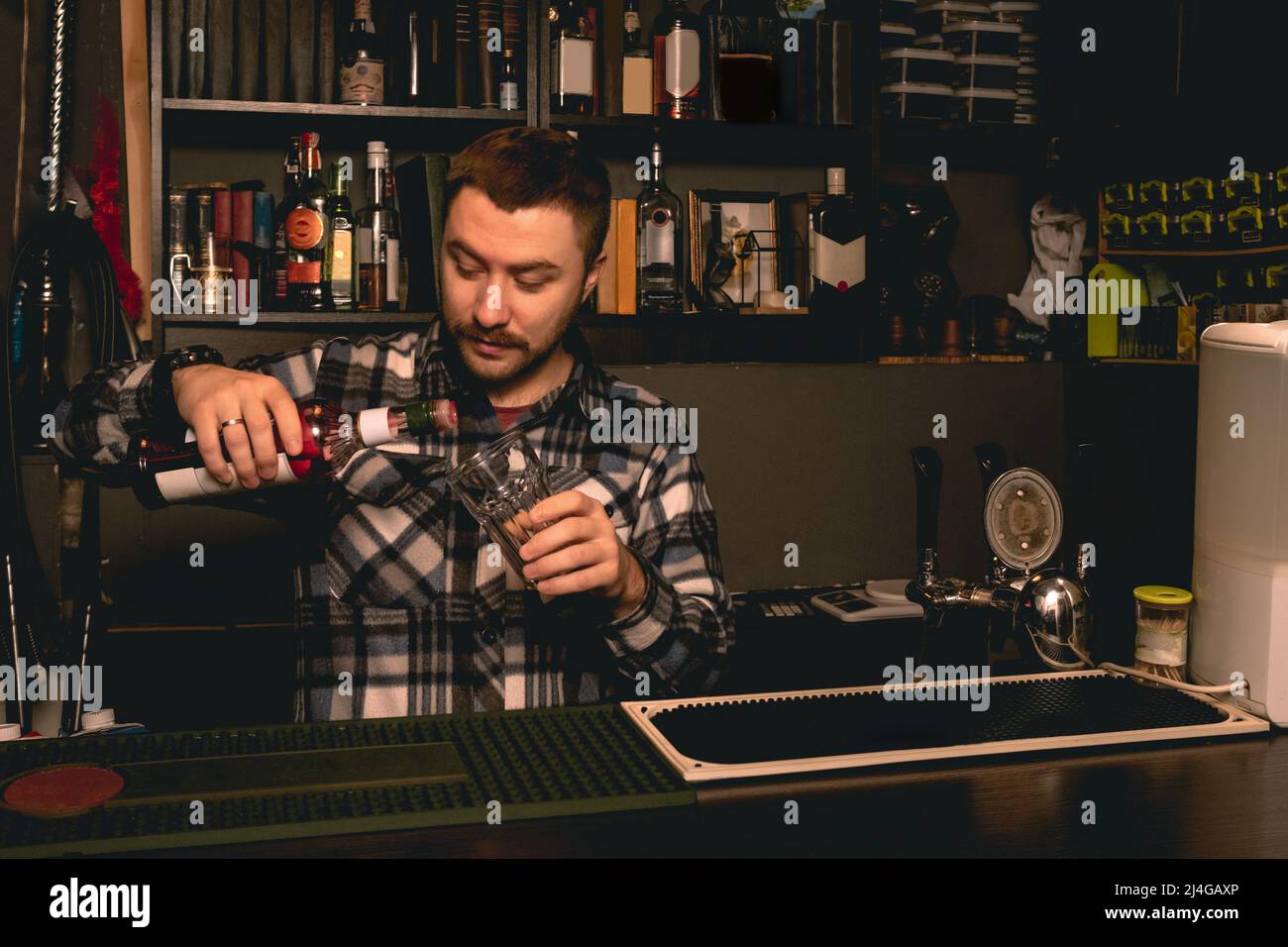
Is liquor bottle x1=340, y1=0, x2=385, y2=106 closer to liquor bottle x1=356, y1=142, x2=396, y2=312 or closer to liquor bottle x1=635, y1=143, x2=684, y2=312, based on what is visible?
liquor bottle x1=356, y1=142, x2=396, y2=312

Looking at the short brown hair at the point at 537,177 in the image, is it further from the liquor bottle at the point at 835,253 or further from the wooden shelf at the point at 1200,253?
the wooden shelf at the point at 1200,253

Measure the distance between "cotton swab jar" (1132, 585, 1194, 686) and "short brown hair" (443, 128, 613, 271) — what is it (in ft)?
2.93

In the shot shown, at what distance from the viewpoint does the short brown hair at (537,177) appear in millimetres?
1684

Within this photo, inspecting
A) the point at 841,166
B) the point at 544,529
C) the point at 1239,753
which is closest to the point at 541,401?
the point at 544,529

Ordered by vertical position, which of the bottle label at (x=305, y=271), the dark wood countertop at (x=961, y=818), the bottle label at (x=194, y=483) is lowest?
the dark wood countertop at (x=961, y=818)

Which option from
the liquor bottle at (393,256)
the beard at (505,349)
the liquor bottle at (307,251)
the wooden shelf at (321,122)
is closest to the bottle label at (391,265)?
the liquor bottle at (393,256)

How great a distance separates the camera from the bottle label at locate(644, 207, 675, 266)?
8.22 feet

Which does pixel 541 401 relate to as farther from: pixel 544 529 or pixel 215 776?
pixel 215 776

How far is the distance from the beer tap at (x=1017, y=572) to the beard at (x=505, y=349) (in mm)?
559

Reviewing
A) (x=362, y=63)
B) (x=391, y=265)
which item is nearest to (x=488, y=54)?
(x=362, y=63)

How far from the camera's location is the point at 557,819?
93 cm

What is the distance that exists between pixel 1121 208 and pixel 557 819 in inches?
93.9

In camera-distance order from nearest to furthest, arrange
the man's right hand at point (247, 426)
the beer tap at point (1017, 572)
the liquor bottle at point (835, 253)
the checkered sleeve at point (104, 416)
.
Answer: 1. the man's right hand at point (247, 426)
2. the beer tap at point (1017, 572)
3. the checkered sleeve at point (104, 416)
4. the liquor bottle at point (835, 253)
